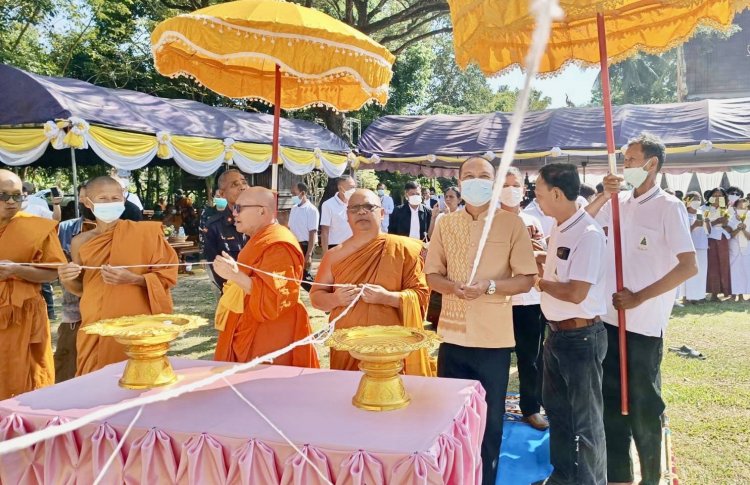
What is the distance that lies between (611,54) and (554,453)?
8.90 feet

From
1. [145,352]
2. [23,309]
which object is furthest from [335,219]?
[145,352]

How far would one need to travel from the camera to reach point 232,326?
324 cm

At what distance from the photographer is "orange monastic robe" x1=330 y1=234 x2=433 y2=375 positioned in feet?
10.2

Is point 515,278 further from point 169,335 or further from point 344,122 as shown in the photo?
point 344,122

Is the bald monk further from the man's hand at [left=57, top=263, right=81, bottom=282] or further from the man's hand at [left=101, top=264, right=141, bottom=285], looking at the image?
the man's hand at [left=57, top=263, right=81, bottom=282]

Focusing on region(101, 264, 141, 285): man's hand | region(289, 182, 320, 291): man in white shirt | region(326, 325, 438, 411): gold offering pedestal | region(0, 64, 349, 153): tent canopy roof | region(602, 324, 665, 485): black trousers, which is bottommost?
region(602, 324, 665, 485): black trousers

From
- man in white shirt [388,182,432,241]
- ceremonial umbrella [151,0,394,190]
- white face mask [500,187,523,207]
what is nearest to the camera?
ceremonial umbrella [151,0,394,190]

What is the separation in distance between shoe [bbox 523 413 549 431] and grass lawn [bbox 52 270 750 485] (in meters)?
0.87

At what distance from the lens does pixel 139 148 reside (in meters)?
7.36

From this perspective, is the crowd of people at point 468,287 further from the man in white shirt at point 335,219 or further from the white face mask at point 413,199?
the white face mask at point 413,199

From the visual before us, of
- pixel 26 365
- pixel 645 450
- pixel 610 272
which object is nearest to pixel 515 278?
pixel 610 272

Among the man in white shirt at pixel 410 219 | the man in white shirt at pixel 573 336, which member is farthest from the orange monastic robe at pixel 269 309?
the man in white shirt at pixel 410 219

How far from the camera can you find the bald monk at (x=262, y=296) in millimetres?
3025

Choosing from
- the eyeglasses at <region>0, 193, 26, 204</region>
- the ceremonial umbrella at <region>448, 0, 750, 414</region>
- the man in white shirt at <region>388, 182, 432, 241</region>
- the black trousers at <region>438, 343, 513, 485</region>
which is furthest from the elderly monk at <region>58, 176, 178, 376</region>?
the man in white shirt at <region>388, 182, 432, 241</region>
